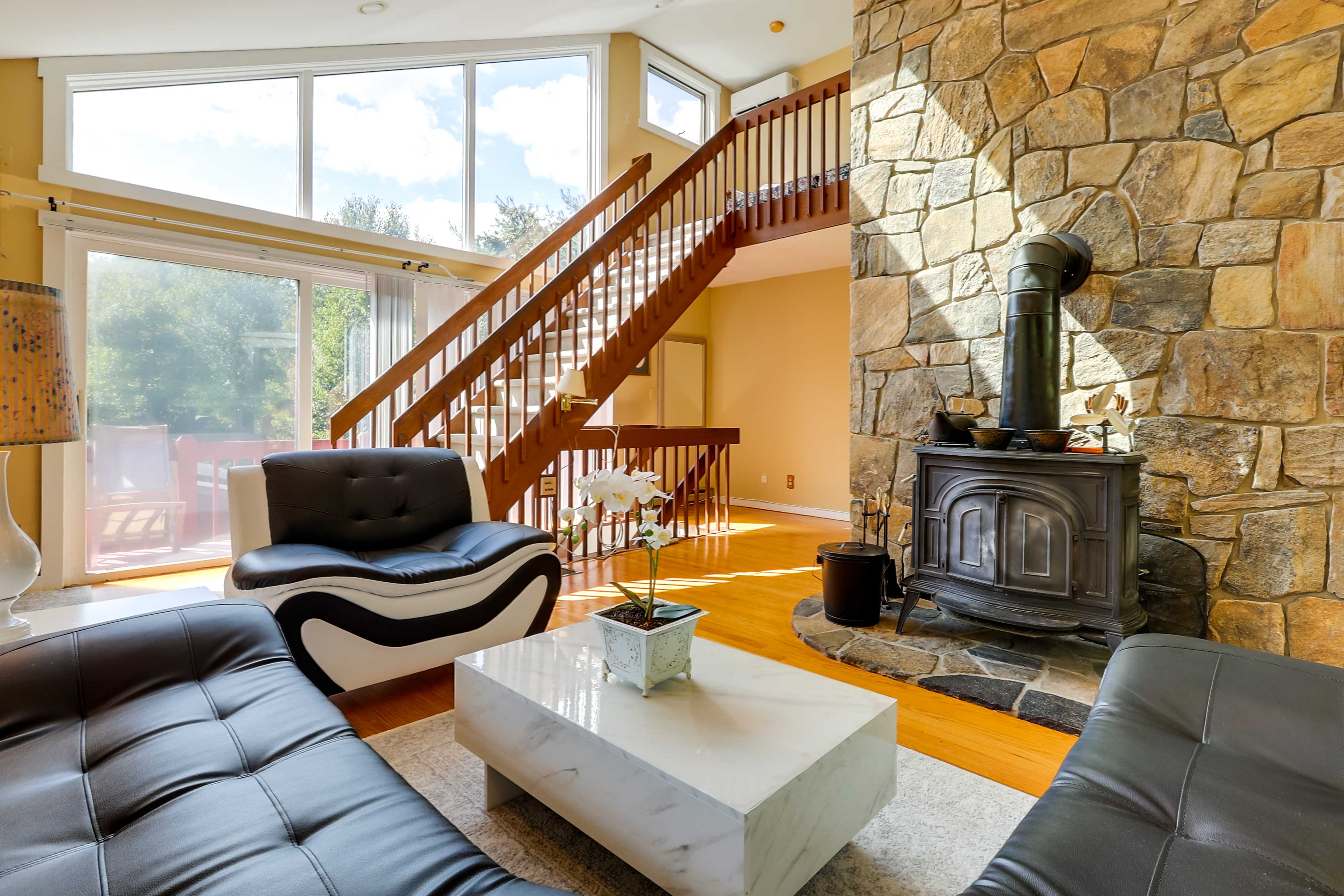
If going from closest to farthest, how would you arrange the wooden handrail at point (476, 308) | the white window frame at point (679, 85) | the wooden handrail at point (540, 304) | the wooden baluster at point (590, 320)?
the wooden handrail at point (540, 304)
the wooden handrail at point (476, 308)
the wooden baluster at point (590, 320)
the white window frame at point (679, 85)

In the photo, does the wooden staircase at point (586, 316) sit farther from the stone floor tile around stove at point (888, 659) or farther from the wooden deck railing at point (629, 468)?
the stone floor tile around stove at point (888, 659)

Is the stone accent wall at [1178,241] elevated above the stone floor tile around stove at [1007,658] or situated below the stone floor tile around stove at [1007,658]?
above

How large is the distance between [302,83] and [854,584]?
5.12 meters

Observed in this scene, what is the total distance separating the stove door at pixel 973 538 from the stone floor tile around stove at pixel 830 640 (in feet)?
1.78

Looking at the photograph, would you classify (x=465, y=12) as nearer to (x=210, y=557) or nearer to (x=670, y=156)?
(x=670, y=156)


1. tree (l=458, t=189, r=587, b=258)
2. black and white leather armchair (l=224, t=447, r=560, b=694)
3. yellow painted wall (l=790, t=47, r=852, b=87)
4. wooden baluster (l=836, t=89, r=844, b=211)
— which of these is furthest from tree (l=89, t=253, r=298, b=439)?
yellow painted wall (l=790, t=47, r=852, b=87)

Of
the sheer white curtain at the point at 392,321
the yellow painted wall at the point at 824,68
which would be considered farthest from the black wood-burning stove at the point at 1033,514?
the yellow painted wall at the point at 824,68

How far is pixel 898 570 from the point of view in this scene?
11.9 ft

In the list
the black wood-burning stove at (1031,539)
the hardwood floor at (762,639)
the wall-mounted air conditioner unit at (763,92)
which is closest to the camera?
the hardwood floor at (762,639)

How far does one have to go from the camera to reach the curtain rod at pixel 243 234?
369 centimetres

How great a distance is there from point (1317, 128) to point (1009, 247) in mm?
1100

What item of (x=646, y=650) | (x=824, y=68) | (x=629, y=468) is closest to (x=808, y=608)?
(x=629, y=468)

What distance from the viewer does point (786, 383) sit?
694 centimetres

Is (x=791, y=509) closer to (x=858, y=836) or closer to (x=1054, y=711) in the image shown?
(x=1054, y=711)
